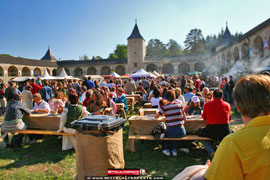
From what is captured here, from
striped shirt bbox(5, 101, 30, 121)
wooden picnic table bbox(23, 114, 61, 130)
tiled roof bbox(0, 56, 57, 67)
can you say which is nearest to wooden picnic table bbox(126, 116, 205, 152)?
wooden picnic table bbox(23, 114, 61, 130)

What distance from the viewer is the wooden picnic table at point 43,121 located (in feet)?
15.6

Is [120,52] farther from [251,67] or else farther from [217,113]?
[217,113]

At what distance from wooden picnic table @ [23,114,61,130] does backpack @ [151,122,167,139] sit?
2.56 m

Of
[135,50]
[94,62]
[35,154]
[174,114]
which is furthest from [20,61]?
[174,114]

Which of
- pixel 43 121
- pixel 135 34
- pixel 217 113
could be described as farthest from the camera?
pixel 135 34

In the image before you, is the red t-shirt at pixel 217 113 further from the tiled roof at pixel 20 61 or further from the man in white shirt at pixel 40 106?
the tiled roof at pixel 20 61

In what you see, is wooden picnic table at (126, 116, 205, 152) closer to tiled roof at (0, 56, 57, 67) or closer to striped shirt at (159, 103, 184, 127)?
striped shirt at (159, 103, 184, 127)

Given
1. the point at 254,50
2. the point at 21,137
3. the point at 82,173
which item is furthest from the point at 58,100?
the point at 254,50

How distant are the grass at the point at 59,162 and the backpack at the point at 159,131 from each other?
0.49 m

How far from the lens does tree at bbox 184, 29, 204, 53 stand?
66.4m

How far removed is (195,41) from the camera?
6775 centimetres

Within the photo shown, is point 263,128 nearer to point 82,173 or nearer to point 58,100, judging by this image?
point 82,173

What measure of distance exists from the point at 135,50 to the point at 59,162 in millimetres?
A: 39561

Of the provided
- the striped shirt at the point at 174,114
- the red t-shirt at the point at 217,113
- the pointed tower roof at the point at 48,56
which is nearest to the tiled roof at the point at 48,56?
the pointed tower roof at the point at 48,56
